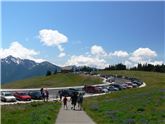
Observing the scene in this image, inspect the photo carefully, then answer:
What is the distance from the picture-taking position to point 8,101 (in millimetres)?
66125

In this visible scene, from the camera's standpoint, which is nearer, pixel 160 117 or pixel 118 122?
pixel 118 122

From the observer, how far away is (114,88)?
103 metres

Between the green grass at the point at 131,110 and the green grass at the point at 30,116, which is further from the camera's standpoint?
the green grass at the point at 131,110

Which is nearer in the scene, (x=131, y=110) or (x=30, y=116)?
(x=30, y=116)

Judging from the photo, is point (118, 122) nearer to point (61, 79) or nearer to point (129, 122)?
point (129, 122)

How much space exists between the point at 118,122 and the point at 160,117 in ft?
12.6

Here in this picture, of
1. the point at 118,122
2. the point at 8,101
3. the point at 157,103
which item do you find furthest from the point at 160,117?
the point at 8,101

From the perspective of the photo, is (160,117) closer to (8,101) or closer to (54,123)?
(54,123)

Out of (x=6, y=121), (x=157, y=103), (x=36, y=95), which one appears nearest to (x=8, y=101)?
(x=36, y=95)

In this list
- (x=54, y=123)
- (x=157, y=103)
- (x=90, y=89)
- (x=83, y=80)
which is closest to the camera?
(x=54, y=123)

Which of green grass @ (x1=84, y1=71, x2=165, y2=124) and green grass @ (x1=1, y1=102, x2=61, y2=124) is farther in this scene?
green grass @ (x1=84, y1=71, x2=165, y2=124)

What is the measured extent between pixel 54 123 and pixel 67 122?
1.19 meters

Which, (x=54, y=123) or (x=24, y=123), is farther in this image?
(x=54, y=123)

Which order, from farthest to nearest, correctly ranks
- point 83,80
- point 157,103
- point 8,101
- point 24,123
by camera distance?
point 83,80, point 8,101, point 157,103, point 24,123
